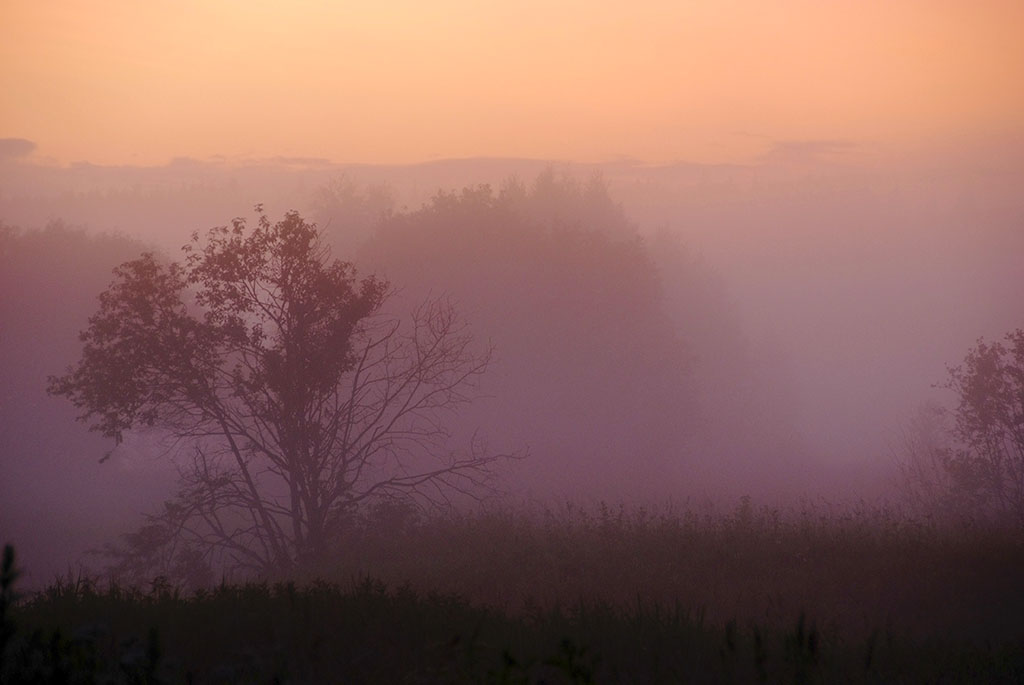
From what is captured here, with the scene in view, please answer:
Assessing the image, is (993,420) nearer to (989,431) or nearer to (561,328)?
(989,431)

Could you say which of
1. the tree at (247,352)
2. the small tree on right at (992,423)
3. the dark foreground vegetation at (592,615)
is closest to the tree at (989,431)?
the small tree on right at (992,423)

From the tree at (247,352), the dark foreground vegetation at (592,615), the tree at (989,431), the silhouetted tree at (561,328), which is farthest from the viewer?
the silhouetted tree at (561,328)

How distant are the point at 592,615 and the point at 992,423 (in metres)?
18.4

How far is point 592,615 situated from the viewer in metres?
7.87

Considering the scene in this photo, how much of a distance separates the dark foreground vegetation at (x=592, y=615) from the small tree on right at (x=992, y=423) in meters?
7.51

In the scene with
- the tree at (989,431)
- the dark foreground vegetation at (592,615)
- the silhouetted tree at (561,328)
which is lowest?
the dark foreground vegetation at (592,615)

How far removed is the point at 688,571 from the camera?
12.5m

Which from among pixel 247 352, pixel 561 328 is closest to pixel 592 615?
pixel 247 352

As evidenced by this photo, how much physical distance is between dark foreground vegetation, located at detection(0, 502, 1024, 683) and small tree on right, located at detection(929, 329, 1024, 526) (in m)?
7.51

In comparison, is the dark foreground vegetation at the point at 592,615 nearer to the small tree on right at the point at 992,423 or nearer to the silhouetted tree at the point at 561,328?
the small tree on right at the point at 992,423

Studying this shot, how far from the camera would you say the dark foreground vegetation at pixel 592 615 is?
18.6ft

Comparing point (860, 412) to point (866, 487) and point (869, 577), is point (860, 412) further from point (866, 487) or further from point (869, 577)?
point (869, 577)

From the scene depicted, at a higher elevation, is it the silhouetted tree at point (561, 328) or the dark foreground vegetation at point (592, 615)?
the silhouetted tree at point (561, 328)

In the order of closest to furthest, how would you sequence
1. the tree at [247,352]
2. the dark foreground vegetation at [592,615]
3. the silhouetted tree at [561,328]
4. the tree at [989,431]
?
the dark foreground vegetation at [592,615]
the tree at [247,352]
the tree at [989,431]
the silhouetted tree at [561,328]
